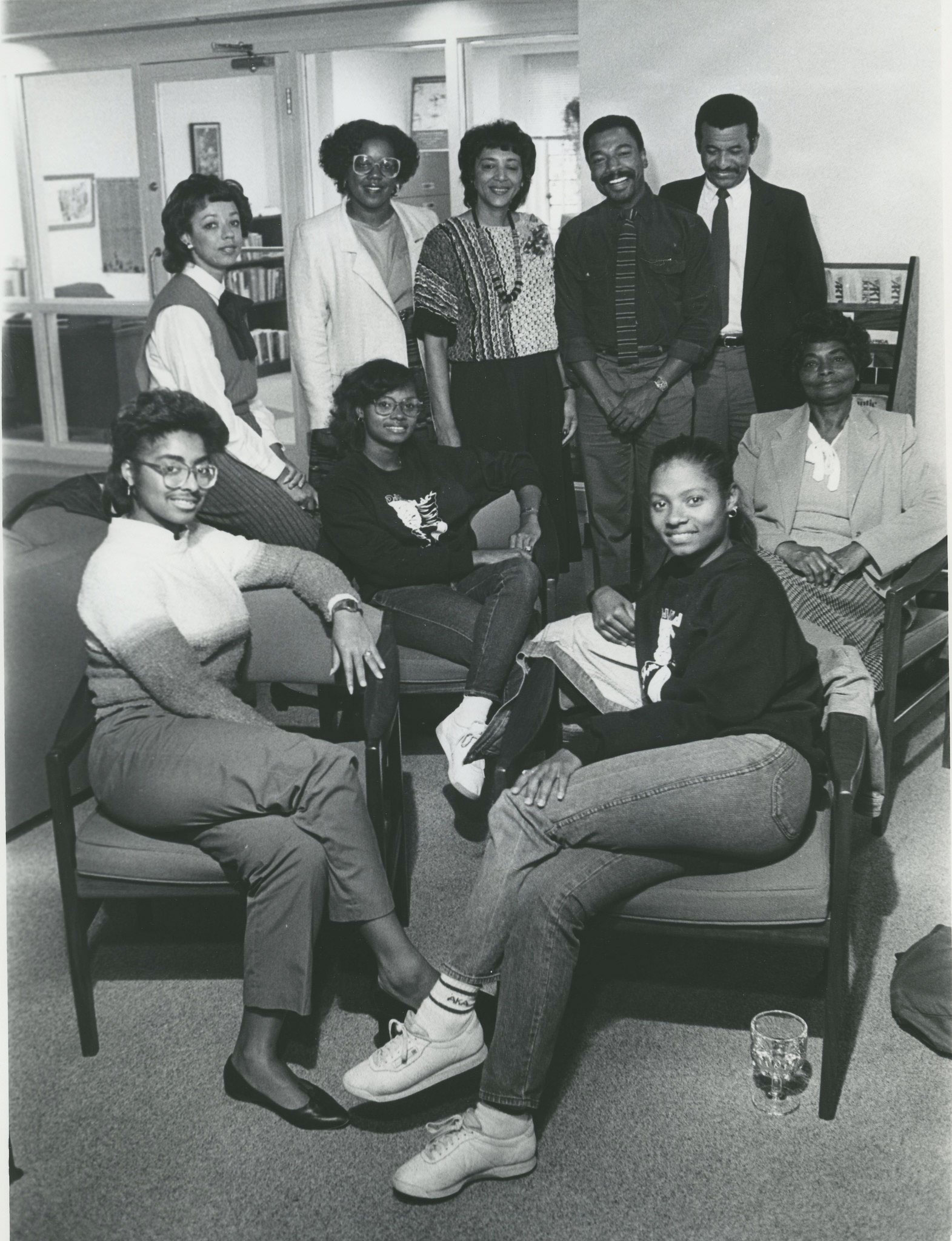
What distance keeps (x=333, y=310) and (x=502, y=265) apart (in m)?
0.57

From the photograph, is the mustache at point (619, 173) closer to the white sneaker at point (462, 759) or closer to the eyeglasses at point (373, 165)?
the eyeglasses at point (373, 165)

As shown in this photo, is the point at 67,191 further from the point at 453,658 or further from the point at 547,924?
the point at 547,924

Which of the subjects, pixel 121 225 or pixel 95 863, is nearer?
pixel 95 863

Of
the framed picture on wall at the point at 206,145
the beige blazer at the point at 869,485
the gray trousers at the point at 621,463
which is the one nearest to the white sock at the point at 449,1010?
the beige blazer at the point at 869,485

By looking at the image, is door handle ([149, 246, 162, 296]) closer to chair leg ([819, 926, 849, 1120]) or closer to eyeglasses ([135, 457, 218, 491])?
eyeglasses ([135, 457, 218, 491])

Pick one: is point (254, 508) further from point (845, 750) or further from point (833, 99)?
point (833, 99)

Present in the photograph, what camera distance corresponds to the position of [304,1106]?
2.27 meters

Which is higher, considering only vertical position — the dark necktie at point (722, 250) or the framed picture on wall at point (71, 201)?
the framed picture on wall at point (71, 201)

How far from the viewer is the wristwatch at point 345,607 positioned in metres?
2.82

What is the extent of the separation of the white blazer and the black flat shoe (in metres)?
2.25

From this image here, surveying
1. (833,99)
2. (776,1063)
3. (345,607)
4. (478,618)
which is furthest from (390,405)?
(833,99)

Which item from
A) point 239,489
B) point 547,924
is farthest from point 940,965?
point 239,489

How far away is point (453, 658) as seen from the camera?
325 centimetres

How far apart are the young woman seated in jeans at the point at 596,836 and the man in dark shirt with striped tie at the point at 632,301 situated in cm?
168
